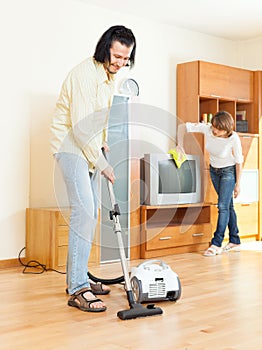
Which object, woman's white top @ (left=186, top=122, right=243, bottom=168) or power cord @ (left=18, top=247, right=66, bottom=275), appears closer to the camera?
power cord @ (left=18, top=247, right=66, bottom=275)

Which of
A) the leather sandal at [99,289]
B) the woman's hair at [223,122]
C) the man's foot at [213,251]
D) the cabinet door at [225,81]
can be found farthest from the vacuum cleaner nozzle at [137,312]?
the cabinet door at [225,81]

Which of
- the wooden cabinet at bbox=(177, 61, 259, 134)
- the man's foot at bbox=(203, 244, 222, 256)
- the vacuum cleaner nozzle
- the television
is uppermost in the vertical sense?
the wooden cabinet at bbox=(177, 61, 259, 134)

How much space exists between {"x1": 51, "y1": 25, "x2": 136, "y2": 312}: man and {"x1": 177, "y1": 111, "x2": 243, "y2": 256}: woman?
2.17 m

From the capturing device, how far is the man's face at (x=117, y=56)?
110 inches

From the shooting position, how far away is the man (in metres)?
2.78

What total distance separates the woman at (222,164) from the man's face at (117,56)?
7.27 feet

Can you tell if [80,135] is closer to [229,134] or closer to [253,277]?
[253,277]

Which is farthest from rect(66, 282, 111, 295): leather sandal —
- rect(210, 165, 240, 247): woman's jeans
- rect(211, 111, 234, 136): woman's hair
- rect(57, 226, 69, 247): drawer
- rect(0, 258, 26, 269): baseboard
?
rect(211, 111, 234, 136): woman's hair

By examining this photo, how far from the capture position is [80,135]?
9.26ft

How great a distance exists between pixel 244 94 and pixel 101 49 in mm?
3297

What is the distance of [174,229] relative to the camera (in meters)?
4.95

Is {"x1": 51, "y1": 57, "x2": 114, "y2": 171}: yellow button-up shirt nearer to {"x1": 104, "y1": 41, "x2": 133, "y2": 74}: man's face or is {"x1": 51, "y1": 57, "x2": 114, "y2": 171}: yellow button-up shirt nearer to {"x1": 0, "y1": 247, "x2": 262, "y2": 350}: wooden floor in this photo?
{"x1": 104, "y1": 41, "x2": 133, "y2": 74}: man's face

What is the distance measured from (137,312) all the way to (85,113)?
100 cm

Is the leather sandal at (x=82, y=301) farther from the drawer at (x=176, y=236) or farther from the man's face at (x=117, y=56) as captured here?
the drawer at (x=176, y=236)
